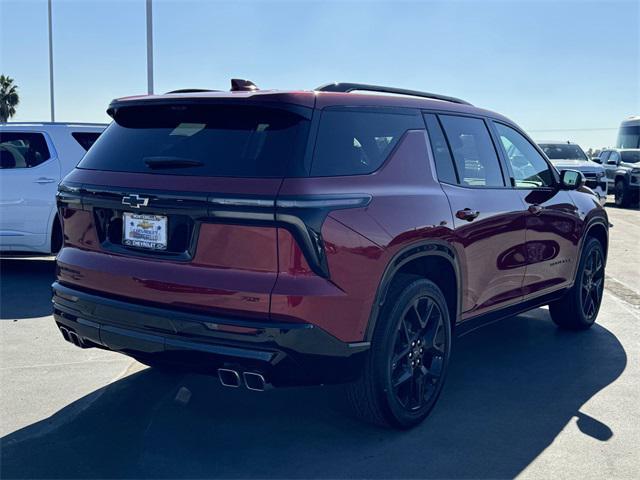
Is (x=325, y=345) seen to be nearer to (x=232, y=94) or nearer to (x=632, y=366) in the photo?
(x=232, y=94)

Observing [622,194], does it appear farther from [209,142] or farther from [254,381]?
[254,381]

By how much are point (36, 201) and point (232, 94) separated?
548cm

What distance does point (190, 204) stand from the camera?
3.45 meters

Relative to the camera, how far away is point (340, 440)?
3965mm

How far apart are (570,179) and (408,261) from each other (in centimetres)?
252

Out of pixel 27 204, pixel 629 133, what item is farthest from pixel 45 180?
pixel 629 133

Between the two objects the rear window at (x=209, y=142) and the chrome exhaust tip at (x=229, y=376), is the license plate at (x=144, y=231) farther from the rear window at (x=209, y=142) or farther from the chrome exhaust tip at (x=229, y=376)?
the chrome exhaust tip at (x=229, y=376)

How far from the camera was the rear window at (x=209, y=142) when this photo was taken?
346cm

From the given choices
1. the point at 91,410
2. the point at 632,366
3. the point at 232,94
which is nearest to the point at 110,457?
the point at 91,410

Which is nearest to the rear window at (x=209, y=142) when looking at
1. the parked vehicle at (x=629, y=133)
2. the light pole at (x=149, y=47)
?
the light pole at (x=149, y=47)

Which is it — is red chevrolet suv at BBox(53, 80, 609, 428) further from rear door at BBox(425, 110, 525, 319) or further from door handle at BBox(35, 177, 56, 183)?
door handle at BBox(35, 177, 56, 183)

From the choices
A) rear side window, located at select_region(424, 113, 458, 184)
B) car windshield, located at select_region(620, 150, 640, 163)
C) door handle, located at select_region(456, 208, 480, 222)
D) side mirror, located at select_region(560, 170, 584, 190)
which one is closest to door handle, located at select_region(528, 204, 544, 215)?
side mirror, located at select_region(560, 170, 584, 190)

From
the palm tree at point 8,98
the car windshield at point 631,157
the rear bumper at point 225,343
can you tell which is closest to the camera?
the rear bumper at point 225,343

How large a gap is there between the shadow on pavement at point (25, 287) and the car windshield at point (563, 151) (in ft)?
46.5
